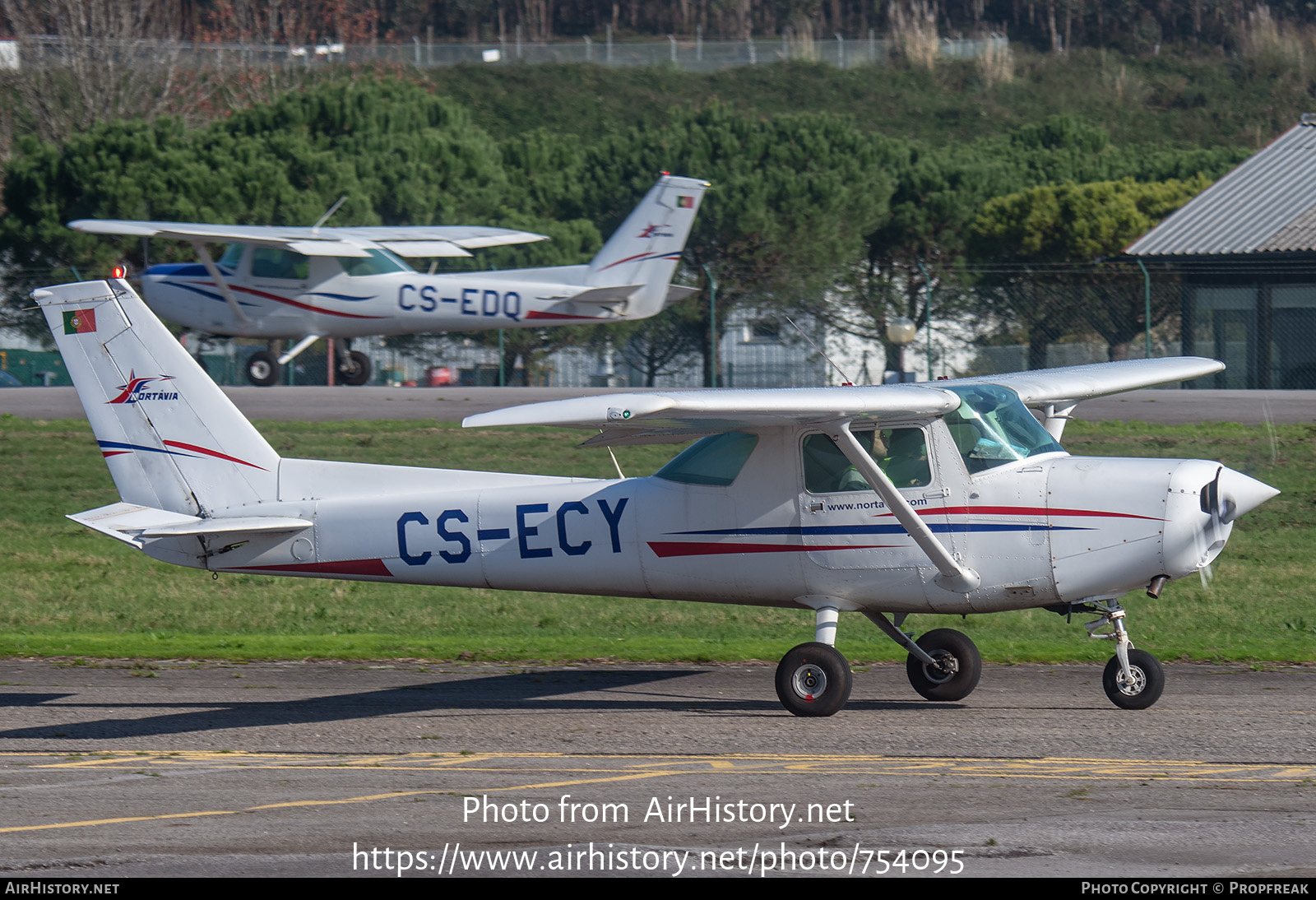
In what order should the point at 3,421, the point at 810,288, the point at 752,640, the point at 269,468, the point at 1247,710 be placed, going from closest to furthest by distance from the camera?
the point at 1247,710
the point at 269,468
the point at 752,640
the point at 3,421
the point at 810,288

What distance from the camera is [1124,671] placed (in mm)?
10336

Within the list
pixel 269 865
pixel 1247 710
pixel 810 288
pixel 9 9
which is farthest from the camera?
pixel 9 9

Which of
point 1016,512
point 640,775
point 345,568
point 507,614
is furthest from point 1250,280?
point 640,775

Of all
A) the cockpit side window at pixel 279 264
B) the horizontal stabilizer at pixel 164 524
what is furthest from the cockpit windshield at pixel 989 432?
the cockpit side window at pixel 279 264

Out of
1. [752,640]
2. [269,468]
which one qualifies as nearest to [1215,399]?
[752,640]

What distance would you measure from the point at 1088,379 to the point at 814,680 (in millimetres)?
3455

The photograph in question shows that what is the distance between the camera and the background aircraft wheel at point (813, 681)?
10281mm

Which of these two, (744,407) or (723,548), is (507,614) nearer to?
(723,548)

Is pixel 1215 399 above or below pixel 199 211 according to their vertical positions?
below

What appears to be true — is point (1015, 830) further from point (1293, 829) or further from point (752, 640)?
point (752, 640)

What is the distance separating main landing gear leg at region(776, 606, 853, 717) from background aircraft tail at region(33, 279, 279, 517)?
13.1 ft

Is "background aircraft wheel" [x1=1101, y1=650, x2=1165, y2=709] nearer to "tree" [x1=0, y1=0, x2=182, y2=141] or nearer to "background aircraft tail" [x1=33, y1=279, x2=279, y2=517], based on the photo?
"background aircraft tail" [x1=33, y1=279, x2=279, y2=517]

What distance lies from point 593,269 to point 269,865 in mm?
21745

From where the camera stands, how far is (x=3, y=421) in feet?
88.2
